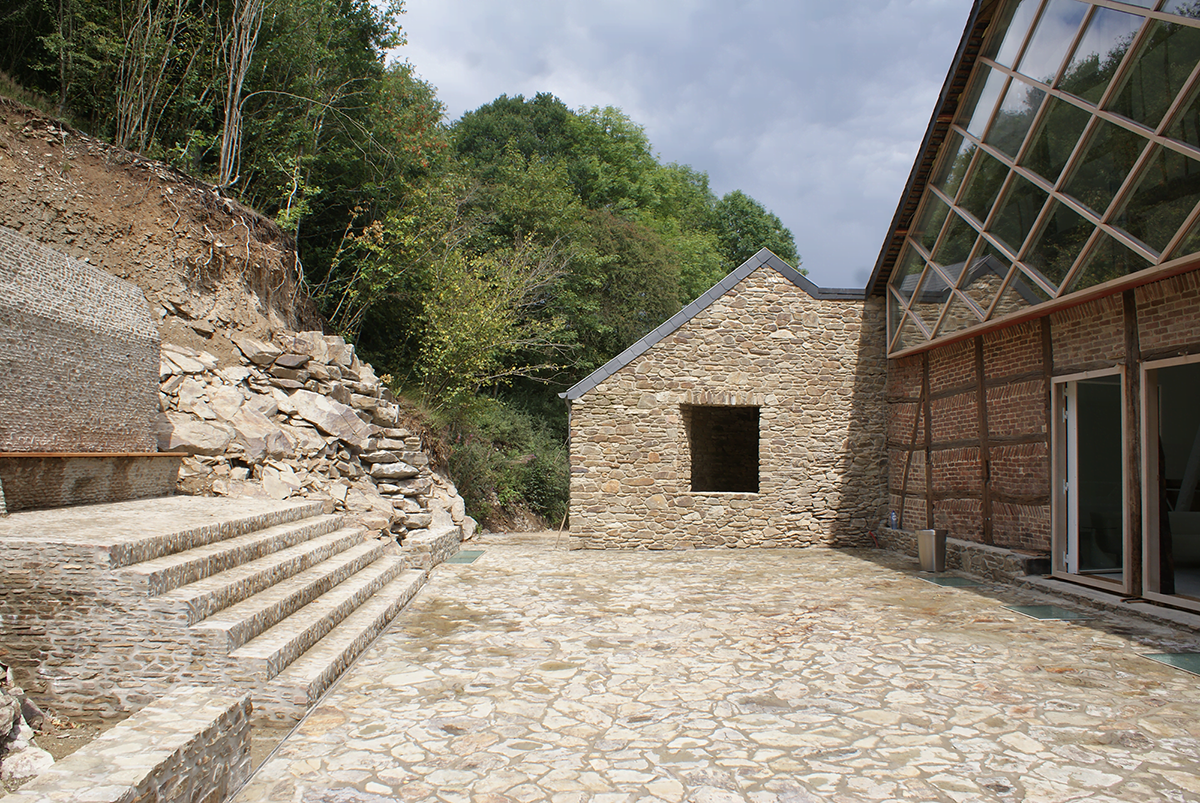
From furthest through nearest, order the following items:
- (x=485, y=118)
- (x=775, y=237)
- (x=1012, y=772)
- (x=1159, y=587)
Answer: (x=775, y=237) → (x=485, y=118) → (x=1159, y=587) → (x=1012, y=772)

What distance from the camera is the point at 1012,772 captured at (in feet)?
10.1

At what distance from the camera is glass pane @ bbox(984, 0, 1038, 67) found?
7176 millimetres

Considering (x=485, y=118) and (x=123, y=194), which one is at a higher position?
(x=485, y=118)

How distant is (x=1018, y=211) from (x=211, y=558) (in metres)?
7.80

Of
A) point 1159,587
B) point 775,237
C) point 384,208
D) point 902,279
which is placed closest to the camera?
point 1159,587

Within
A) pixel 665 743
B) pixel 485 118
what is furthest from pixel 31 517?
pixel 485 118

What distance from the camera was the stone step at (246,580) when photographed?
146 inches

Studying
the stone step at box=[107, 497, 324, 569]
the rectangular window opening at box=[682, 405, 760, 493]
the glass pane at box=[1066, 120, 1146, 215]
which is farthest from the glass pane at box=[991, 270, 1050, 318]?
the stone step at box=[107, 497, 324, 569]

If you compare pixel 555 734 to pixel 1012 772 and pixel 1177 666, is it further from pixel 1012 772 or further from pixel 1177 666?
pixel 1177 666

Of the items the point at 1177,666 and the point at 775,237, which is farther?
the point at 775,237

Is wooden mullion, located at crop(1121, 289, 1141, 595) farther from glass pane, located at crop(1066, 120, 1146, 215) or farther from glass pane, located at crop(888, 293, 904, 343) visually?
glass pane, located at crop(888, 293, 904, 343)

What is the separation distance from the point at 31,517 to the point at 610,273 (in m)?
15.9

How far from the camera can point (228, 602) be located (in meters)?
4.16

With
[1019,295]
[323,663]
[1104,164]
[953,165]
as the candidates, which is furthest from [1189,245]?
[323,663]
